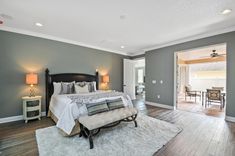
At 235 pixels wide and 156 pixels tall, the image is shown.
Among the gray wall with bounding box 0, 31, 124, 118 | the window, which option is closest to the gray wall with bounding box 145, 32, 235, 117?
the gray wall with bounding box 0, 31, 124, 118

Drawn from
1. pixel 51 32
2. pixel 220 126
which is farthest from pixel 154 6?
pixel 220 126

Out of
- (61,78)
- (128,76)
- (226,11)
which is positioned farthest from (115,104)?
(128,76)

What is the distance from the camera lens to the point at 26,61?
3828 millimetres

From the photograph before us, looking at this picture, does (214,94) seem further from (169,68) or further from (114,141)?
(114,141)

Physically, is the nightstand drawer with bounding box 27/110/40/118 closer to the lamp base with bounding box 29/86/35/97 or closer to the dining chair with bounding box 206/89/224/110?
the lamp base with bounding box 29/86/35/97

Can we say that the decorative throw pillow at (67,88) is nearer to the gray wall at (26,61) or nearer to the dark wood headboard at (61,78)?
the dark wood headboard at (61,78)

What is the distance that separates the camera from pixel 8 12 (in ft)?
9.16

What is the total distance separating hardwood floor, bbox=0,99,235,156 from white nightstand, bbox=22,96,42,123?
0.57 ft

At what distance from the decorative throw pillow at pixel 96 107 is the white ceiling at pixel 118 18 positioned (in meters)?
2.15

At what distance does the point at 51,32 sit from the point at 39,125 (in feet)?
9.57

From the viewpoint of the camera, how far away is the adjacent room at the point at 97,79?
7.72ft

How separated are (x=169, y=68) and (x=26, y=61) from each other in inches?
213

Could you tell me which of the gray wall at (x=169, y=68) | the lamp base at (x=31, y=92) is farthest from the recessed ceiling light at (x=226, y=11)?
the lamp base at (x=31, y=92)

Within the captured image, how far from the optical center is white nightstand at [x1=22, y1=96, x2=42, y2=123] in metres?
3.47
